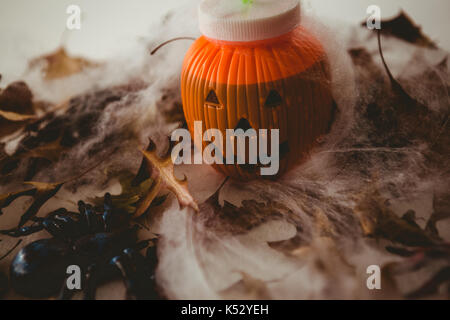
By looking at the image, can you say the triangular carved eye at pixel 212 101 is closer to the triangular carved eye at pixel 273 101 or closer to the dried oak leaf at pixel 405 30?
the triangular carved eye at pixel 273 101

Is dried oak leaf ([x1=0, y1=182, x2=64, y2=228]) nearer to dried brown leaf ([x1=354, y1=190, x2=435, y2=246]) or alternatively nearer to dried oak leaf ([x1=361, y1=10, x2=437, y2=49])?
dried brown leaf ([x1=354, y1=190, x2=435, y2=246])

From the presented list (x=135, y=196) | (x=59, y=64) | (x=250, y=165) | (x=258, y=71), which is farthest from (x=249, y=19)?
(x=59, y=64)

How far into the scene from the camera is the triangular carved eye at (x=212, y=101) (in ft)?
2.32

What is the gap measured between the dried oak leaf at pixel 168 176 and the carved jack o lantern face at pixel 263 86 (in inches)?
4.7

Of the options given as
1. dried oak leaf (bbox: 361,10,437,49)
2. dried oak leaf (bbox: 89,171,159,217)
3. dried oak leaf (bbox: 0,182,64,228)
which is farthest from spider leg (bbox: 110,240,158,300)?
dried oak leaf (bbox: 361,10,437,49)

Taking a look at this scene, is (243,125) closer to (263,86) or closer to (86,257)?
(263,86)

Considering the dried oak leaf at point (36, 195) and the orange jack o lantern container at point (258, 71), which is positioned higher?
the orange jack o lantern container at point (258, 71)

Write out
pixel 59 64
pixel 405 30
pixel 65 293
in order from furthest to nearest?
pixel 59 64
pixel 405 30
pixel 65 293

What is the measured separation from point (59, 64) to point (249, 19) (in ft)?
2.11

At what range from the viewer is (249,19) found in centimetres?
65

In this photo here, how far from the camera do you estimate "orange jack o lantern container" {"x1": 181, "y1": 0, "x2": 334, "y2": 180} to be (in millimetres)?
672

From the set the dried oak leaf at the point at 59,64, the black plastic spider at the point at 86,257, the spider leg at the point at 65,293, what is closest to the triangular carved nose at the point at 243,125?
the black plastic spider at the point at 86,257

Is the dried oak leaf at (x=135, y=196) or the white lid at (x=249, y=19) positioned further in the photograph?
the dried oak leaf at (x=135, y=196)

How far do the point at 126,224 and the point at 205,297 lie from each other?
0.68 feet
